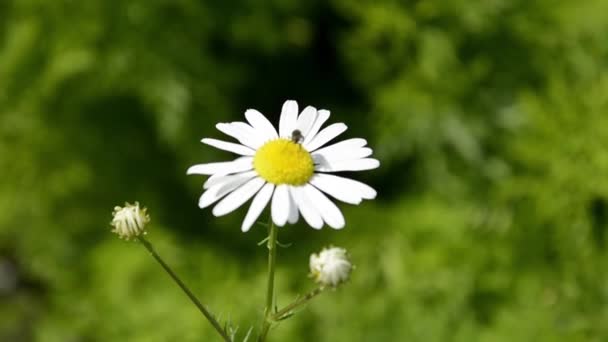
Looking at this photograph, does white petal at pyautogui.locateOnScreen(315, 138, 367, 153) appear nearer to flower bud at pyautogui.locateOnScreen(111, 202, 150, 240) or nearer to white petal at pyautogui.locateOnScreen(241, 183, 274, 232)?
white petal at pyautogui.locateOnScreen(241, 183, 274, 232)

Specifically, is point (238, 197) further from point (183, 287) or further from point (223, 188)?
point (183, 287)

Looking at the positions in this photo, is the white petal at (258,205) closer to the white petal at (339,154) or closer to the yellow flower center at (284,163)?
the yellow flower center at (284,163)

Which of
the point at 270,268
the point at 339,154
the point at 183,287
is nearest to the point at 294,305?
the point at 270,268

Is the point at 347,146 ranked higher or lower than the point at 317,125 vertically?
lower

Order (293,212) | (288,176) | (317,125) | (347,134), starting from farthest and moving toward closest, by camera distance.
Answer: (347,134) → (317,125) → (288,176) → (293,212)

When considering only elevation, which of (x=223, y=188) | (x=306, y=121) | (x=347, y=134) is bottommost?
(x=223, y=188)

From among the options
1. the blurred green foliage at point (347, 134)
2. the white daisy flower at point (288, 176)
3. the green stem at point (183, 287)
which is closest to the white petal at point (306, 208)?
the white daisy flower at point (288, 176)

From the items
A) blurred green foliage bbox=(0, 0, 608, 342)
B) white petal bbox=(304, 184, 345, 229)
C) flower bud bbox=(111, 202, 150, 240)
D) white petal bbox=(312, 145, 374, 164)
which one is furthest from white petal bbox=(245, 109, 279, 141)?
blurred green foliage bbox=(0, 0, 608, 342)
